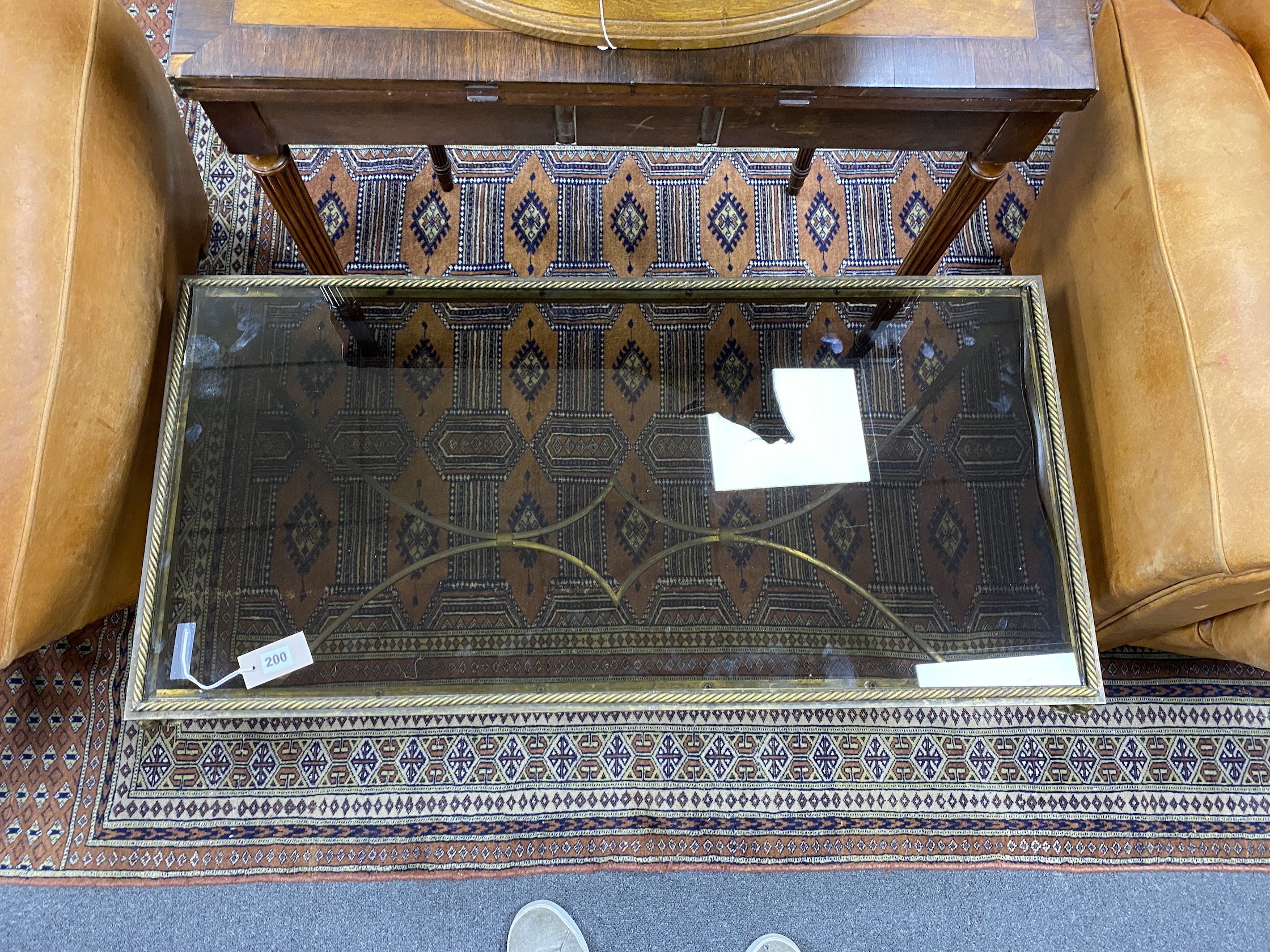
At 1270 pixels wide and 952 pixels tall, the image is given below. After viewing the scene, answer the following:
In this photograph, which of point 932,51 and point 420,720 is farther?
point 420,720

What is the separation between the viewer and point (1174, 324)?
840mm

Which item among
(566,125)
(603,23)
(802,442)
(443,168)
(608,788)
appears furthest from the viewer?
(443,168)

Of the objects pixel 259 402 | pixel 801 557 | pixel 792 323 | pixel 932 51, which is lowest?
pixel 801 557

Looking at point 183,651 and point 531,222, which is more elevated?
point 531,222

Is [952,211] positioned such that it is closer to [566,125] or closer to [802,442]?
[802,442]

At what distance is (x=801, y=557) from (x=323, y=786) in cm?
78

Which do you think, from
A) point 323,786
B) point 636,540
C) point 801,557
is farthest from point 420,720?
Answer: point 801,557

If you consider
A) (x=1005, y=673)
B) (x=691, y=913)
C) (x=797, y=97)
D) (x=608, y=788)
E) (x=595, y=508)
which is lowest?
(x=691, y=913)

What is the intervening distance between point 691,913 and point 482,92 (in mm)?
1101

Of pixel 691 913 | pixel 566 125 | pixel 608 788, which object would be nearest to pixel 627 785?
pixel 608 788

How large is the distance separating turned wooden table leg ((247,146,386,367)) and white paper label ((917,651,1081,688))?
2.62 ft

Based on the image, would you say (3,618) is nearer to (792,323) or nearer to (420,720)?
(420,720)

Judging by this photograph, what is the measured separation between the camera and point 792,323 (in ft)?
3.41

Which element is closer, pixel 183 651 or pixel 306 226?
pixel 183 651
